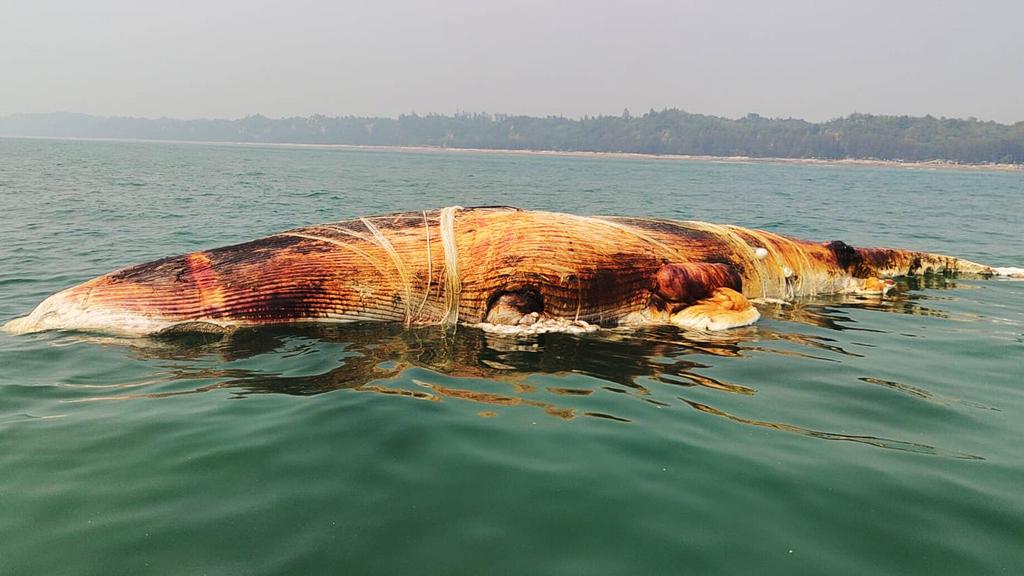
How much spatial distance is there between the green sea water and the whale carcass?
283mm

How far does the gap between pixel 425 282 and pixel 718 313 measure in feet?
11.2

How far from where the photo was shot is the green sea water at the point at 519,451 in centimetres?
311

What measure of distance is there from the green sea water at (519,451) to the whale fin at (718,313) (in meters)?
0.25

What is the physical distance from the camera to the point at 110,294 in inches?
275

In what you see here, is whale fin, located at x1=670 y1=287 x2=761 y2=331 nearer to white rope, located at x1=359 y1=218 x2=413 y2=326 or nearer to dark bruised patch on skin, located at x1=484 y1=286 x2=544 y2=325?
dark bruised patch on skin, located at x1=484 y1=286 x2=544 y2=325

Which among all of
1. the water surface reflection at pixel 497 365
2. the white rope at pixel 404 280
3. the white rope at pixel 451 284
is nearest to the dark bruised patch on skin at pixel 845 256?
the water surface reflection at pixel 497 365

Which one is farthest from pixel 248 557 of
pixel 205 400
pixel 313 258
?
pixel 313 258

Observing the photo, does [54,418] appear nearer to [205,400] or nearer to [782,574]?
[205,400]

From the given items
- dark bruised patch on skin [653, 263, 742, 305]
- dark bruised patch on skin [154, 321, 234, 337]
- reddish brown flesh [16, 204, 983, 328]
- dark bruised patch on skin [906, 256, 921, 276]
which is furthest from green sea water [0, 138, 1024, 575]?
dark bruised patch on skin [906, 256, 921, 276]

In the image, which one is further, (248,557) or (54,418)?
(54,418)

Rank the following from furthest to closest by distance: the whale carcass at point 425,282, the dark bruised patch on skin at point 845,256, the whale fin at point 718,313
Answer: the dark bruised patch on skin at point 845,256
the whale fin at point 718,313
the whale carcass at point 425,282

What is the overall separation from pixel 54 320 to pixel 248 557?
18.3 feet

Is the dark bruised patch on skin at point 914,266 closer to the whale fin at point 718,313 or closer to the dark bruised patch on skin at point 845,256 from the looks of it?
the dark bruised patch on skin at point 845,256

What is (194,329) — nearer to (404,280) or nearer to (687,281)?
(404,280)
